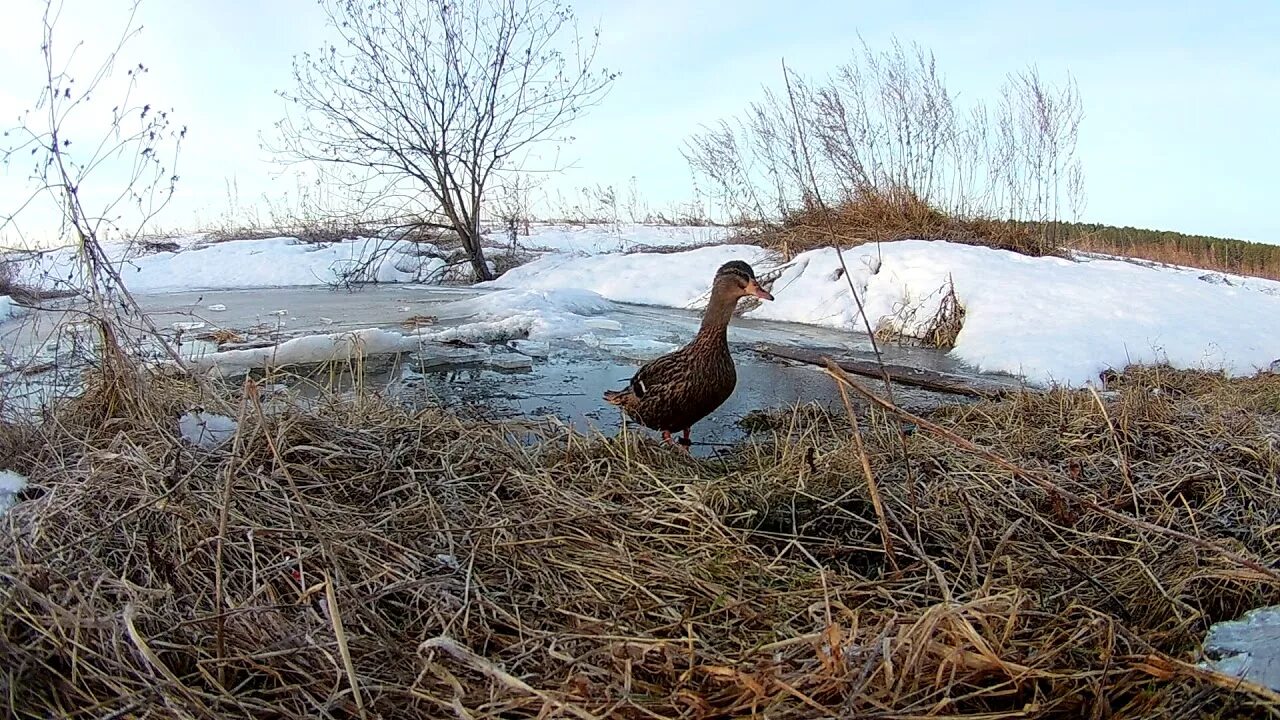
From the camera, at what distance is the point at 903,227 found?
10875 mm

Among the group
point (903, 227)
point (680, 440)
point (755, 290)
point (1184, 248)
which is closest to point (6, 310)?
point (680, 440)

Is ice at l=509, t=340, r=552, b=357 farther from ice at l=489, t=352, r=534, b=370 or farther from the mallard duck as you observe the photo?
the mallard duck

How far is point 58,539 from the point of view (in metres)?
1.88

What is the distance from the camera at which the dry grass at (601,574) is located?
1327 mm

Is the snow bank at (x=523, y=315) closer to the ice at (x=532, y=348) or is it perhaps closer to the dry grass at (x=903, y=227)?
the ice at (x=532, y=348)

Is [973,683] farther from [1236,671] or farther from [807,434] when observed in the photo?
[807,434]

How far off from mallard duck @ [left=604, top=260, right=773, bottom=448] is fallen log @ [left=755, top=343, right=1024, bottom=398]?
101 centimetres

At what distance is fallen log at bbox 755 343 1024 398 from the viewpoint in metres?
4.70

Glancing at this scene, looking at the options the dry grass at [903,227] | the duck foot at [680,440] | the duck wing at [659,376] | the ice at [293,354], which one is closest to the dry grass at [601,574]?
the duck foot at [680,440]

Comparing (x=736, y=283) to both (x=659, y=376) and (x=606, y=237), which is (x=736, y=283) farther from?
(x=606, y=237)

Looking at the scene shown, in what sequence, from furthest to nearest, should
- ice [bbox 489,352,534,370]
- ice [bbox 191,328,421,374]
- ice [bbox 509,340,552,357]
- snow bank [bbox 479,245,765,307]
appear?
1. snow bank [bbox 479,245,765,307]
2. ice [bbox 509,340,552,357]
3. ice [bbox 489,352,534,370]
4. ice [bbox 191,328,421,374]

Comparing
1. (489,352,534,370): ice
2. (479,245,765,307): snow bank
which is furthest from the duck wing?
(479,245,765,307): snow bank

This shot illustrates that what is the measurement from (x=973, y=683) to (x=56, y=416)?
3.01m

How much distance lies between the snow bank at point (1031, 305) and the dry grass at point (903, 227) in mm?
809
